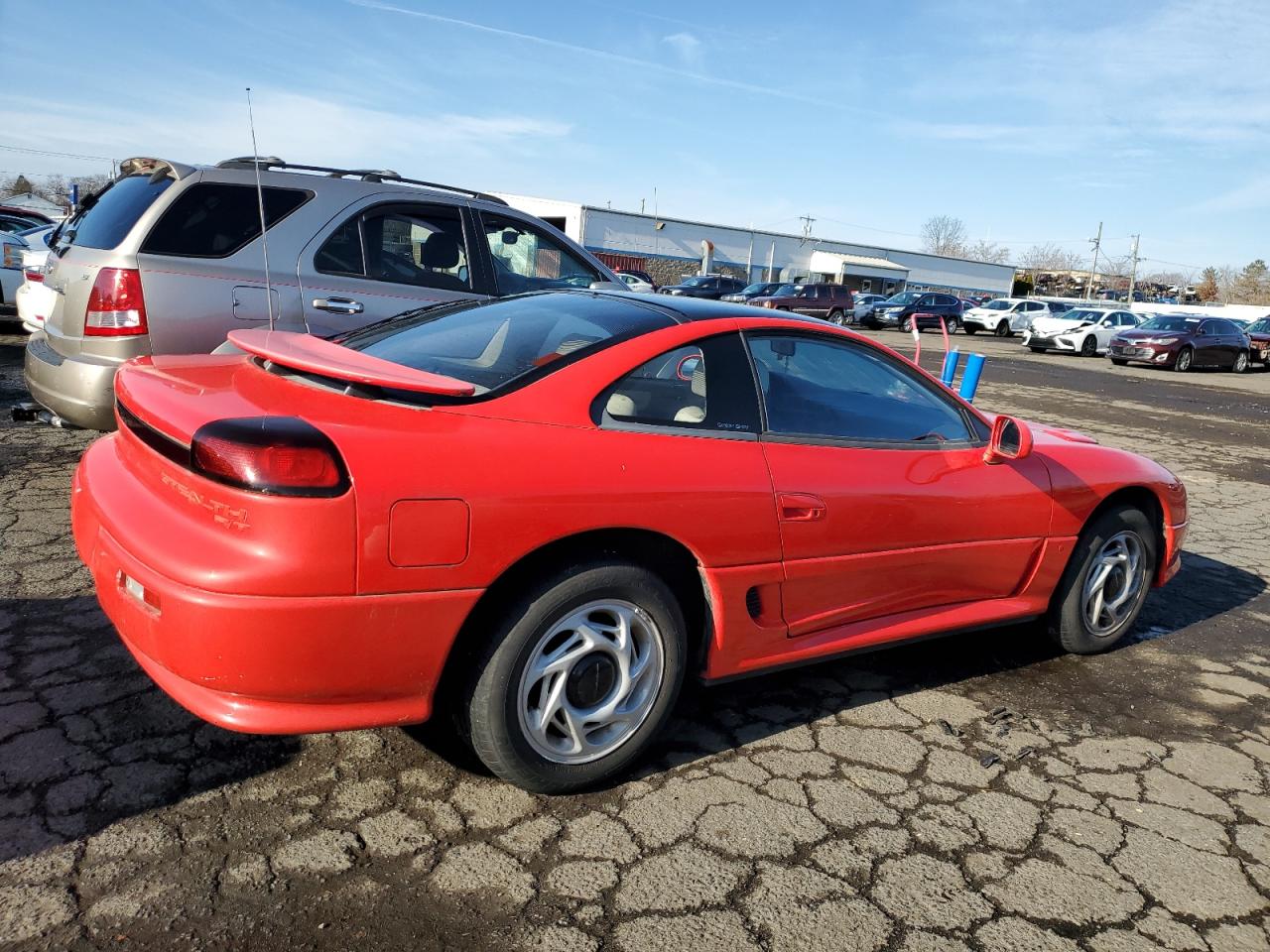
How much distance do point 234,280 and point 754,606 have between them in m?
3.58

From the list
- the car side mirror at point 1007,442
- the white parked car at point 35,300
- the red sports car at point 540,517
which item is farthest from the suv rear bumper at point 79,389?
the car side mirror at point 1007,442

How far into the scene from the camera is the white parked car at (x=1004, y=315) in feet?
117

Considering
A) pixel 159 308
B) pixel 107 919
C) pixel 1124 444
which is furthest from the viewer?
pixel 1124 444

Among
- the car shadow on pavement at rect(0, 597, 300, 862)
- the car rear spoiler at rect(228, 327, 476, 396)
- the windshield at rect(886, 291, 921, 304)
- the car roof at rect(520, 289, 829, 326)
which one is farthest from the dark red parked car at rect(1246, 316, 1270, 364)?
the car shadow on pavement at rect(0, 597, 300, 862)

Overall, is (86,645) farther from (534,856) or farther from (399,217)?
(399,217)

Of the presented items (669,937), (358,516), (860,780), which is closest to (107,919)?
(358,516)

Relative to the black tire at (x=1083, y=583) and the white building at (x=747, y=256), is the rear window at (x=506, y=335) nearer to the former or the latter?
the black tire at (x=1083, y=583)

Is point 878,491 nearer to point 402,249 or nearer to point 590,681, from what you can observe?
point 590,681

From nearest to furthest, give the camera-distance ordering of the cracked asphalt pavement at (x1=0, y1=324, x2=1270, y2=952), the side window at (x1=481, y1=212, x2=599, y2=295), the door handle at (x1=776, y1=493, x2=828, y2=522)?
the cracked asphalt pavement at (x1=0, y1=324, x2=1270, y2=952) < the door handle at (x1=776, y1=493, x2=828, y2=522) < the side window at (x1=481, y1=212, x2=599, y2=295)

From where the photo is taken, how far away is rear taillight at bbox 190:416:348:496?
86.2 inches

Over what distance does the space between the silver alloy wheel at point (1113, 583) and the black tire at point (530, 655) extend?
2254 mm

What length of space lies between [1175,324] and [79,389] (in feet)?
84.0

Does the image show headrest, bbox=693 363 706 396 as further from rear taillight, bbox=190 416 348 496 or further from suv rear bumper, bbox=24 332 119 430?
suv rear bumper, bbox=24 332 119 430

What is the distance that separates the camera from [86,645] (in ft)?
11.0
